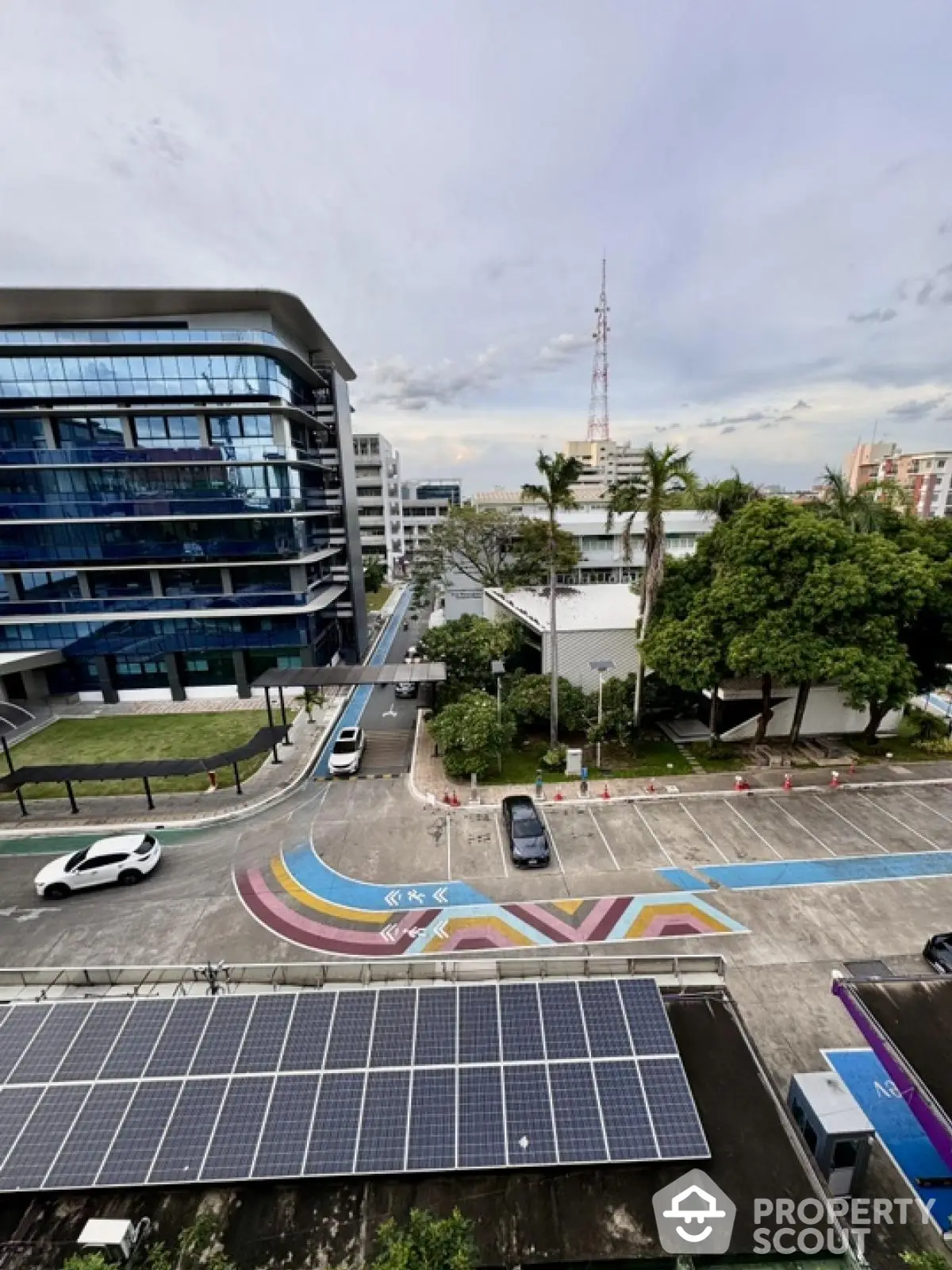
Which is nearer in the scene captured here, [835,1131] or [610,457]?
[835,1131]

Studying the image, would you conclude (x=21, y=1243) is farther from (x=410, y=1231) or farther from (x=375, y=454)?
(x=375, y=454)

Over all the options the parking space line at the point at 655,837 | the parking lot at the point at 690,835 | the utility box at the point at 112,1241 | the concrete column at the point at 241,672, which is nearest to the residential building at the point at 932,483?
the parking lot at the point at 690,835

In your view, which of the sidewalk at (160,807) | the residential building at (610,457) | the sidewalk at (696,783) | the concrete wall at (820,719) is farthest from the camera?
the residential building at (610,457)

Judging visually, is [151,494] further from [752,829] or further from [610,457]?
[610,457]

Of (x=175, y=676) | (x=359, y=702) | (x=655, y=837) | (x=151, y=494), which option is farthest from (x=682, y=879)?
(x=151, y=494)

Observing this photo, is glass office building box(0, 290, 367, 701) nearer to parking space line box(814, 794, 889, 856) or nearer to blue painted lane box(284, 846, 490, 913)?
blue painted lane box(284, 846, 490, 913)

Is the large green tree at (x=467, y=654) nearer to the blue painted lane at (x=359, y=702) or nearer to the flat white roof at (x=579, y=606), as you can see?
the flat white roof at (x=579, y=606)

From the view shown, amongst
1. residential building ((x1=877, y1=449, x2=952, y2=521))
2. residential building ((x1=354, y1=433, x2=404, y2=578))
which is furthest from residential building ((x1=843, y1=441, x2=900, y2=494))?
residential building ((x1=354, y1=433, x2=404, y2=578))
